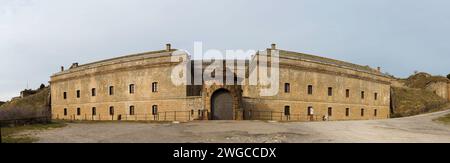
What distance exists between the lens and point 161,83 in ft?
110

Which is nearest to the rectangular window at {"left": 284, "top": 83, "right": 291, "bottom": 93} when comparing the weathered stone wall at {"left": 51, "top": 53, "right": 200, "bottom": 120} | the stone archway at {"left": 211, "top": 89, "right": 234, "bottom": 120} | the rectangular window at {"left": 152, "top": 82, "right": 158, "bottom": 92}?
the stone archway at {"left": 211, "top": 89, "right": 234, "bottom": 120}

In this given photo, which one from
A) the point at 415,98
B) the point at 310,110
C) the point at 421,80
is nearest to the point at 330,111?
the point at 310,110

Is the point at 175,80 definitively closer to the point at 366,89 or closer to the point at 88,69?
the point at 88,69

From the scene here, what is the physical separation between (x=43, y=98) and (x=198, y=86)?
2824cm

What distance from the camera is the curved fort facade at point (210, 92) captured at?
31656 millimetres

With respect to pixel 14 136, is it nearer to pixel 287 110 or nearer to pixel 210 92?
pixel 210 92

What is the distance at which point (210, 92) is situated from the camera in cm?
2755

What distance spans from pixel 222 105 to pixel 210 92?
1.37 metres

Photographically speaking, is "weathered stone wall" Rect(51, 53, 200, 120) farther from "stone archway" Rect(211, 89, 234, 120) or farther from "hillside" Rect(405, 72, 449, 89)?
"hillside" Rect(405, 72, 449, 89)

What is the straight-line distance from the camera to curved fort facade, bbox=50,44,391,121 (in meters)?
31.7

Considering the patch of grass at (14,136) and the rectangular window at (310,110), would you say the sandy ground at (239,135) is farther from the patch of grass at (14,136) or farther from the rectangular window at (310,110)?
the rectangular window at (310,110)

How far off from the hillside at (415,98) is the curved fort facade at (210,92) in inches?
252

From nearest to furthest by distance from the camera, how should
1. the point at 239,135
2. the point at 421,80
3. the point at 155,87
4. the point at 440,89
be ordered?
the point at 239,135, the point at 155,87, the point at 440,89, the point at 421,80
